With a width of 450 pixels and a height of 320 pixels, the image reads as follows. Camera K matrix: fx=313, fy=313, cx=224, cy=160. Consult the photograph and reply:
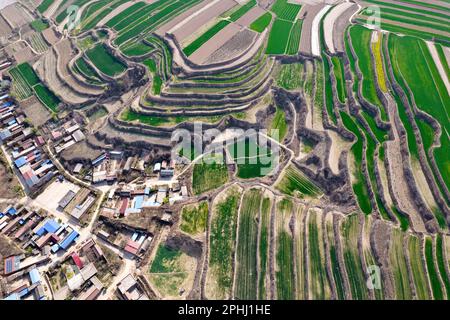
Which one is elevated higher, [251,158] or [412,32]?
[412,32]

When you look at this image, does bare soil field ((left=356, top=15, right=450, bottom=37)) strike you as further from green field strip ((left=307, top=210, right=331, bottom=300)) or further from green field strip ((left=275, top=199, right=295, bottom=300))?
green field strip ((left=275, top=199, right=295, bottom=300))

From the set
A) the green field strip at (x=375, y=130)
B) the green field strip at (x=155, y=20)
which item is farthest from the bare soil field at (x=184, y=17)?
the green field strip at (x=375, y=130)

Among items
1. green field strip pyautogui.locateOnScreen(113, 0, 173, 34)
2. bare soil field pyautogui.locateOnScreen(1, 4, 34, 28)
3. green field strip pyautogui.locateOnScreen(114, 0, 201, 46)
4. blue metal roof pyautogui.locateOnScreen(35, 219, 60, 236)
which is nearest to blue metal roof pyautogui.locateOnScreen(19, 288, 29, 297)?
blue metal roof pyautogui.locateOnScreen(35, 219, 60, 236)

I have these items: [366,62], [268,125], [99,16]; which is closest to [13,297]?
[268,125]

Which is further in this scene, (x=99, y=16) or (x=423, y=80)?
(x=99, y=16)

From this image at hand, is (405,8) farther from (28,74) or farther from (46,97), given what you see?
(28,74)

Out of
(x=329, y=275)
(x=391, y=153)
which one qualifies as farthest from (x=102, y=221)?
(x=391, y=153)

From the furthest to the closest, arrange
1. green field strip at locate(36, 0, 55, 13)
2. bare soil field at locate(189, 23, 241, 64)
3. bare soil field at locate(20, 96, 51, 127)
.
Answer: green field strip at locate(36, 0, 55, 13)
bare soil field at locate(189, 23, 241, 64)
bare soil field at locate(20, 96, 51, 127)
